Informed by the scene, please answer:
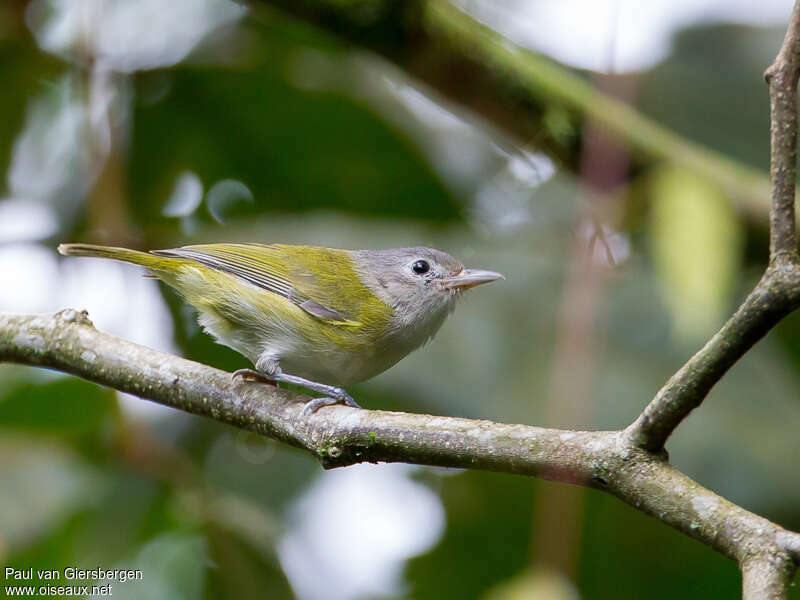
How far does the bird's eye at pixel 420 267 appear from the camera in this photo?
12.8 ft

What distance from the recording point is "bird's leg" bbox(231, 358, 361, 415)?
2787 mm

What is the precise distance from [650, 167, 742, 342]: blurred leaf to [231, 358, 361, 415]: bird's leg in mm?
1202

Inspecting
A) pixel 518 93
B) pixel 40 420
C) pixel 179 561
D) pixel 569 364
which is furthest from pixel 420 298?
pixel 40 420

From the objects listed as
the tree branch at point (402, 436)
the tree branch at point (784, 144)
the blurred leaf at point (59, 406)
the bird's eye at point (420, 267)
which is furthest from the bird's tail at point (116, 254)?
the tree branch at point (784, 144)

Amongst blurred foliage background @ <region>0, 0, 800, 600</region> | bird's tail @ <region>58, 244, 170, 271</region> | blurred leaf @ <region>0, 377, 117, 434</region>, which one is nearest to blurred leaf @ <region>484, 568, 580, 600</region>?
blurred foliage background @ <region>0, 0, 800, 600</region>

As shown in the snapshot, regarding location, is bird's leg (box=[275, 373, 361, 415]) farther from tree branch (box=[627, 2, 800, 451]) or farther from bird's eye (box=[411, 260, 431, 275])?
tree branch (box=[627, 2, 800, 451])

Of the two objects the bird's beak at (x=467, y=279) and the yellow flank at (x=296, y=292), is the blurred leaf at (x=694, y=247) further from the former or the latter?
the yellow flank at (x=296, y=292)

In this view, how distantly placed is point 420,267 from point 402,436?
197cm

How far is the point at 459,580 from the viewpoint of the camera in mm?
4016

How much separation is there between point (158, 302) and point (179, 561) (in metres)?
1.29

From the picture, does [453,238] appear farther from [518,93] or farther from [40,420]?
[40,420]

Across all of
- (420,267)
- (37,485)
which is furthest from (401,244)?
(37,485)

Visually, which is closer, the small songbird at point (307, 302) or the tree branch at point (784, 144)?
the tree branch at point (784, 144)

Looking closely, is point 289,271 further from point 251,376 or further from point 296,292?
point 251,376
